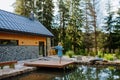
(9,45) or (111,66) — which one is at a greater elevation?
(9,45)

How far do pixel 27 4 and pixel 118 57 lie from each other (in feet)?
72.2

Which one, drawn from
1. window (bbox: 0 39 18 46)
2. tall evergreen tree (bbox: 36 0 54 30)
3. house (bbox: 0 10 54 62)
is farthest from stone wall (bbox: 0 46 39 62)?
tall evergreen tree (bbox: 36 0 54 30)

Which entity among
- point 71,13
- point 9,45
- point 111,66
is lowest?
point 111,66

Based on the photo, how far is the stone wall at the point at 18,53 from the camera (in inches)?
585

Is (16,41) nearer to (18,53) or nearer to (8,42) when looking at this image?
(18,53)

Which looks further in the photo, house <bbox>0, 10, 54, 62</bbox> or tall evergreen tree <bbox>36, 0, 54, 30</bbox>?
tall evergreen tree <bbox>36, 0, 54, 30</bbox>

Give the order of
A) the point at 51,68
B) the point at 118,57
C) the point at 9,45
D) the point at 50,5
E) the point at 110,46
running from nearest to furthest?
1. the point at 51,68
2. the point at 9,45
3. the point at 118,57
4. the point at 110,46
5. the point at 50,5

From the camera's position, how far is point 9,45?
15.6 metres

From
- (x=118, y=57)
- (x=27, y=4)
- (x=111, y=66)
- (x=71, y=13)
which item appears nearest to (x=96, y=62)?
(x=111, y=66)

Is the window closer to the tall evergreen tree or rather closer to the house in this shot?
the house

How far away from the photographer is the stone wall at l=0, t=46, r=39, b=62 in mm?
14855

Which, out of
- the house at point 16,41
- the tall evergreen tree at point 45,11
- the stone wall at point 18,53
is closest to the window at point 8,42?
the house at point 16,41

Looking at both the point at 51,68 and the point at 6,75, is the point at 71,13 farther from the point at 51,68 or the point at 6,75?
the point at 6,75

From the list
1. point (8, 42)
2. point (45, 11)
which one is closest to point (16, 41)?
point (8, 42)
